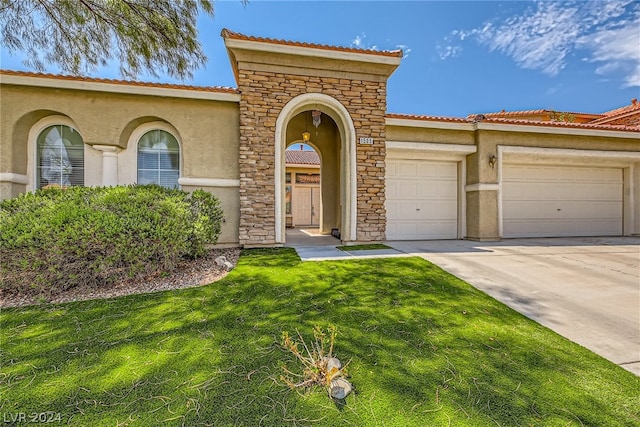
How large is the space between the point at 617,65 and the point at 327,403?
49.1ft

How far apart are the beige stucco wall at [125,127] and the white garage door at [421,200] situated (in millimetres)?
5150

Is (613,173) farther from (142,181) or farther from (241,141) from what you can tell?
(142,181)

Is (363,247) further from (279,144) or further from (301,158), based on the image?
(301,158)

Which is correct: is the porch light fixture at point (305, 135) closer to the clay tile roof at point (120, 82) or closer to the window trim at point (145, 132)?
the clay tile roof at point (120, 82)

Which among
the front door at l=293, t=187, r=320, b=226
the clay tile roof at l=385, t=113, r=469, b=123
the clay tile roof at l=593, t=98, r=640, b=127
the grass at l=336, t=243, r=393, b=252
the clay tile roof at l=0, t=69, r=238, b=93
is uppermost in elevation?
the clay tile roof at l=593, t=98, r=640, b=127

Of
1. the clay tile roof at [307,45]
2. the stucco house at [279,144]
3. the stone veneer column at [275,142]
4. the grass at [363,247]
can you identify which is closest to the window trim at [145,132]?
the stucco house at [279,144]

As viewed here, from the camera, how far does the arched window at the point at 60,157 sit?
7117 mm

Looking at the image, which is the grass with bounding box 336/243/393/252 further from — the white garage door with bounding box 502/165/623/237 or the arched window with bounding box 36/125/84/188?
the arched window with bounding box 36/125/84/188

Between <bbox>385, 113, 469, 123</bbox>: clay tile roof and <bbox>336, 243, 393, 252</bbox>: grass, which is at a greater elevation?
<bbox>385, 113, 469, 123</bbox>: clay tile roof

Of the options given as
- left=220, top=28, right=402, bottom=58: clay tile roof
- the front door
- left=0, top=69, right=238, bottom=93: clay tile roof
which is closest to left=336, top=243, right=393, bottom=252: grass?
left=0, top=69, right=238, bottom=93: clay tile roof

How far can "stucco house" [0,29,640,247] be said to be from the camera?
22.3 feet

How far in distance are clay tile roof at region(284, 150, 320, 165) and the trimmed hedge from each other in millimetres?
11109

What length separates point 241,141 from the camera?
7125mm

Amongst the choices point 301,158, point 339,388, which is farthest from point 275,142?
point 301,158
